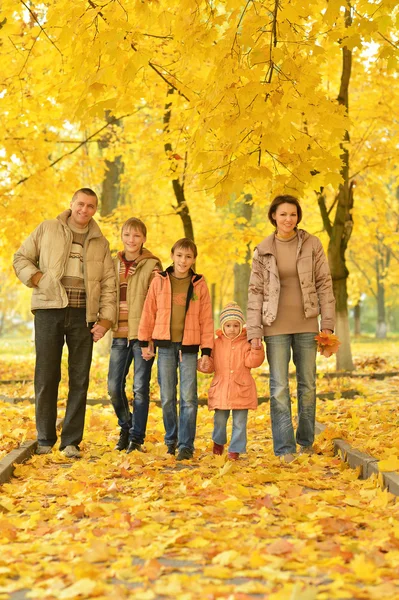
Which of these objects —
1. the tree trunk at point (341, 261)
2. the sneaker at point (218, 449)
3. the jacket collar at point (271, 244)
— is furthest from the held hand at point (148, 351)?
the tree trunk at point (341, 261)

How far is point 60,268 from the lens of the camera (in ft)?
21.1

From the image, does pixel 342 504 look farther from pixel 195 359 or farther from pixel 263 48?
pixel 263 48

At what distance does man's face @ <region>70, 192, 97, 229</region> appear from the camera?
6.45 m

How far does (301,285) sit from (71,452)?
253 cm

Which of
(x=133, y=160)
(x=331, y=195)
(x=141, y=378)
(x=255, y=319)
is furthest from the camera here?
(x=331, y=195)

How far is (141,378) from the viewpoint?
653 cm

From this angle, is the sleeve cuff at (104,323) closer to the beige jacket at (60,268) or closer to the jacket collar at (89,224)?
the beige jacket at (60,268)

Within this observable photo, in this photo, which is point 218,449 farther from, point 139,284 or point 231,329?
point 139,284

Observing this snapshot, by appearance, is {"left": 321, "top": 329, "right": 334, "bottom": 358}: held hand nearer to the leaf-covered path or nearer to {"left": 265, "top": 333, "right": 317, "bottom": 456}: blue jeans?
{"left": 265, "top": 333, "right": 317, "bottom": 456}: blue jeans

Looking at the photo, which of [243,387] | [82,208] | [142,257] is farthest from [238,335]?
[82,208]

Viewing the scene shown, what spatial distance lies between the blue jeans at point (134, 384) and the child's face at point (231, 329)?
74 cm

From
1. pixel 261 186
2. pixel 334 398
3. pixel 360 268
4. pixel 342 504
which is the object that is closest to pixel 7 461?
pixel 342 504

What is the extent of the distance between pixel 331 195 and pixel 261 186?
41.5 feet

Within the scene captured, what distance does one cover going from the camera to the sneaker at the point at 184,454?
623 cm
